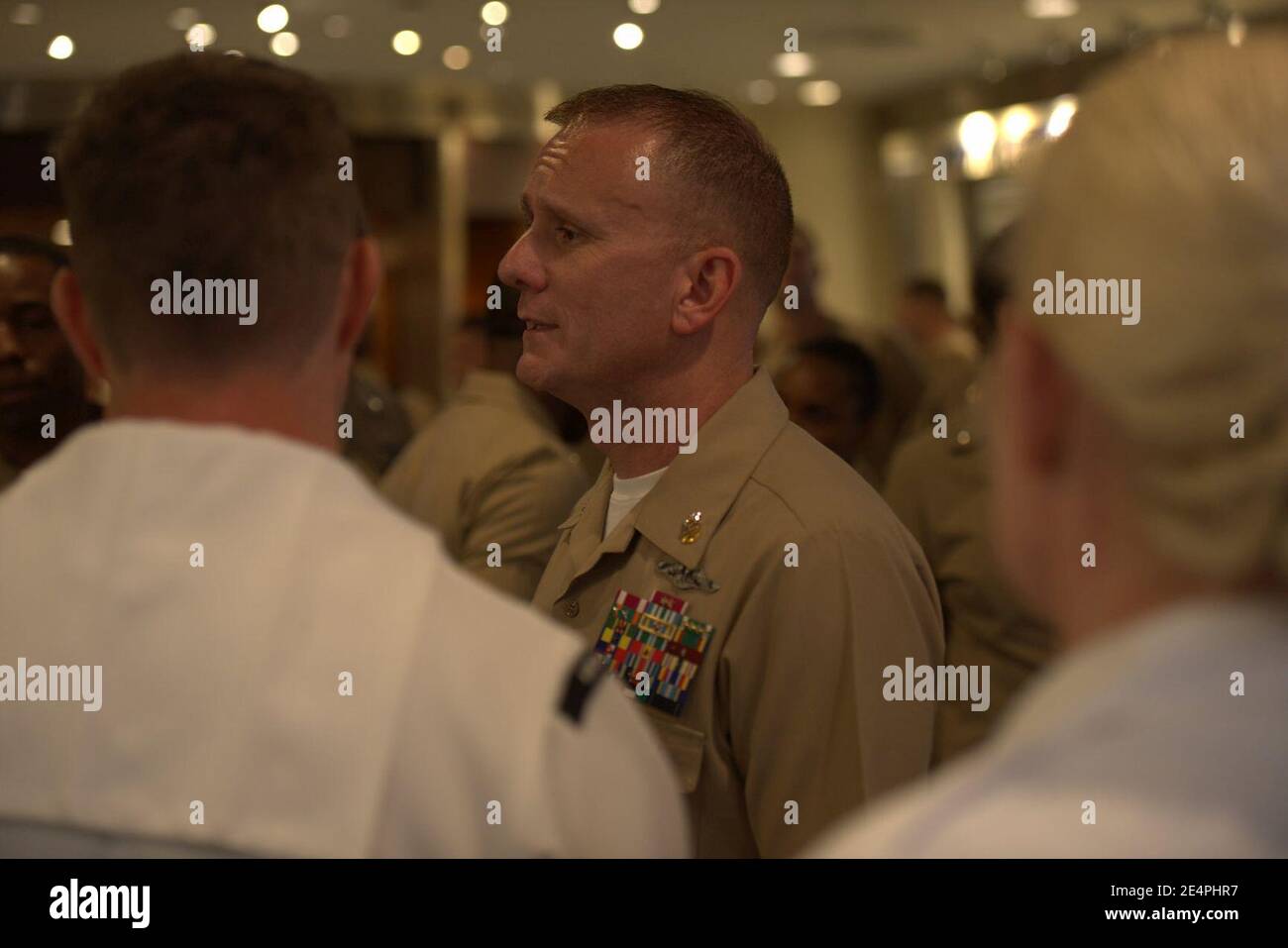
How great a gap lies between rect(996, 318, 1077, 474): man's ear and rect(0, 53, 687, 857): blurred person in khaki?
1.19 ft

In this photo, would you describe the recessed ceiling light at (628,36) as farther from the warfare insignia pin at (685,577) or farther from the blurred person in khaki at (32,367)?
the warfare insignia pin at (685,577)

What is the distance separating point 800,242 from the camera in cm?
508

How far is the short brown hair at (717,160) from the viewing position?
1.95 metres

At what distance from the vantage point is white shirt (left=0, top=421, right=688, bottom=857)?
103 centimetres

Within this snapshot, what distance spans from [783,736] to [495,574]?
1.20 metres

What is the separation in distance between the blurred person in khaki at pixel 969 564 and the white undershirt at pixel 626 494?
36.4 inches

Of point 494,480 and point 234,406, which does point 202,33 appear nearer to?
point 494,480

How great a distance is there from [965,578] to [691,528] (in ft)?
3.99

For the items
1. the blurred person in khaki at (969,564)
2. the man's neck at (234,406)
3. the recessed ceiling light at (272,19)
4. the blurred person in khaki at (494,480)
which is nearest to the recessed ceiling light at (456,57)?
the recessed ceiling light at (272,19)

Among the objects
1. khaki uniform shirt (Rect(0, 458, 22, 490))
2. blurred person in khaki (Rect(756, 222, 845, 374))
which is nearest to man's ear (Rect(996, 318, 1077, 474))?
khaki uniform shirt (Rect(0, 458, 22, 490))

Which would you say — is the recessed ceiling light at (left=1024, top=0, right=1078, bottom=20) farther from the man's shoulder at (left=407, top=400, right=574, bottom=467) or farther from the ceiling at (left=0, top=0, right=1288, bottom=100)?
the man's shoulder at (left=407, top=400, right=574, bottom=467)

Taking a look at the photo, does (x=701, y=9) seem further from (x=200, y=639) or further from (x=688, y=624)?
(x=200, y=639)

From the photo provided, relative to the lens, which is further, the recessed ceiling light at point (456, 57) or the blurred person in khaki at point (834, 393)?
the recessed ceiling light at point (456, 57)
